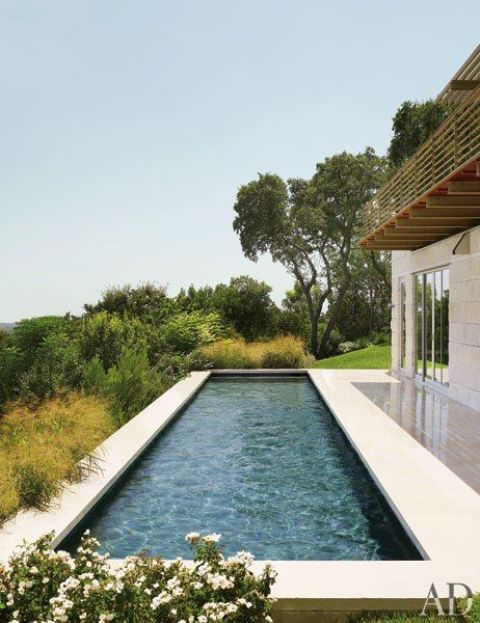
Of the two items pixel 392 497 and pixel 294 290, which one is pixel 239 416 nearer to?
pixel 392 497

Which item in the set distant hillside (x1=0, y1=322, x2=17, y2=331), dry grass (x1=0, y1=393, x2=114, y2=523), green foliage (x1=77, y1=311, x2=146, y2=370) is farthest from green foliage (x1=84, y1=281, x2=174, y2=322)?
dry grass (x1=0, y1=393, x2=114, y2=523)

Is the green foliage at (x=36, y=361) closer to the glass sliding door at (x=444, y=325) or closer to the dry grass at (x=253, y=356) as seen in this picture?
the dry grass at (x=253, y=356)

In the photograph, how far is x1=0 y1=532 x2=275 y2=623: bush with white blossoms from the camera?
2.73 meters

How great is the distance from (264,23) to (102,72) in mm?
4412

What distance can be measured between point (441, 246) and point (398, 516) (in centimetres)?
903

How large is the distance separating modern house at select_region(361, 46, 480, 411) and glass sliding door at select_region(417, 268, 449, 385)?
0.07 feet

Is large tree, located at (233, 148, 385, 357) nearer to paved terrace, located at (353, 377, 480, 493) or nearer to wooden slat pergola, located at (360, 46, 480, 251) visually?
wooden slat pergola, located at (360, 46, 480, 251)

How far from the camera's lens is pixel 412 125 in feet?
80.1

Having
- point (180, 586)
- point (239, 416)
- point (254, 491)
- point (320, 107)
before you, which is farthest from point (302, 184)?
point (180, 586)

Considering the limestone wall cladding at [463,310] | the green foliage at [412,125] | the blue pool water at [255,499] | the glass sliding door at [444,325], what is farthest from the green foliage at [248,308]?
the blue pool water at [255,499]

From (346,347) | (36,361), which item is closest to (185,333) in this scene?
(36,361)

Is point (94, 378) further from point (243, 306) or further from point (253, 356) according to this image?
point (243, 306)

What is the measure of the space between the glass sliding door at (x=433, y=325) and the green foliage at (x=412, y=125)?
1113 cm

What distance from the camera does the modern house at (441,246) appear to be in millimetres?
9227
